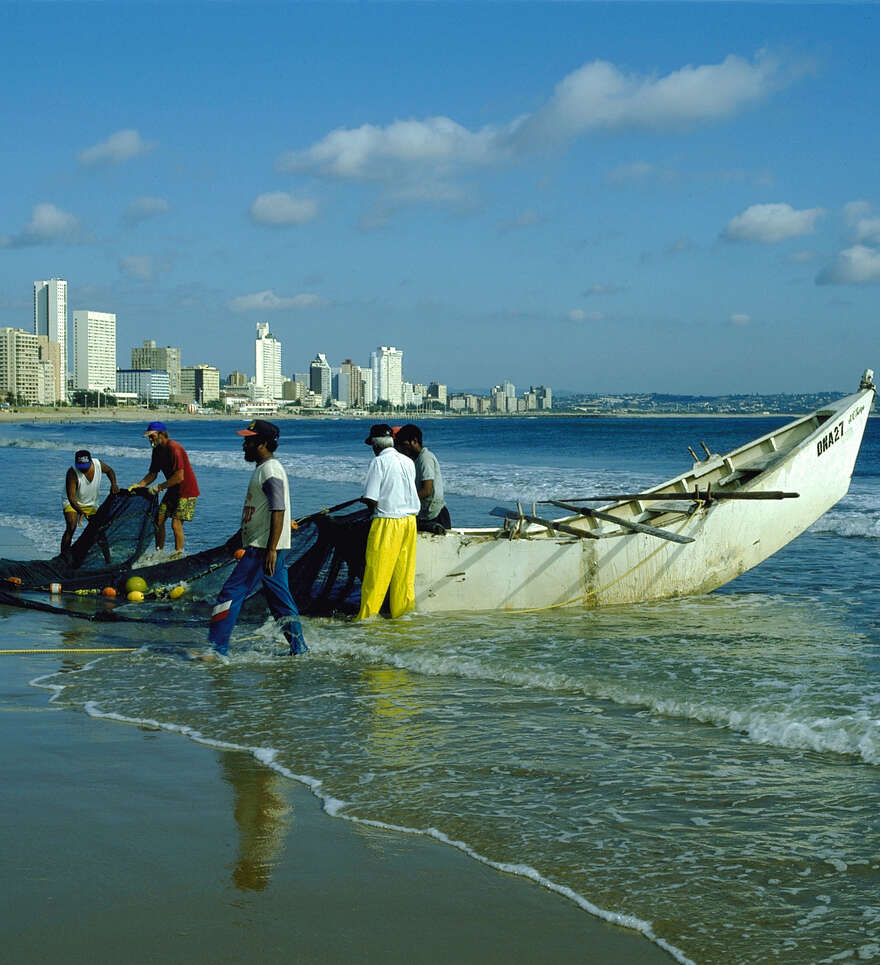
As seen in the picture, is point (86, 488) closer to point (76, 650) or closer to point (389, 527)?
point (76, 650)

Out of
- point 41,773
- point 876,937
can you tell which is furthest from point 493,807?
point 41,773

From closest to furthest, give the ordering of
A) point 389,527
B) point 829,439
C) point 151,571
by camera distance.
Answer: point 389,527
point 151,571
point 829,439

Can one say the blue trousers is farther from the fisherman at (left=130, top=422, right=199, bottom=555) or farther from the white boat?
the fisherman at (left=130, top=422, right=199, bottom=555)

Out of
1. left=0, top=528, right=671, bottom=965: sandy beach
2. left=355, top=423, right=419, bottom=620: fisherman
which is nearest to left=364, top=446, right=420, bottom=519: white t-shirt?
left=355, top=423, right=419, bottom=620: fisherman

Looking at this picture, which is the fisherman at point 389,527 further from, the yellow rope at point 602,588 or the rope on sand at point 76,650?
the rope on sand at point 76,650

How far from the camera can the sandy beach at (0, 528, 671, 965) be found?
3.33 m

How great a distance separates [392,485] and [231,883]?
483 cm

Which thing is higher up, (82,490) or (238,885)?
(82,490)

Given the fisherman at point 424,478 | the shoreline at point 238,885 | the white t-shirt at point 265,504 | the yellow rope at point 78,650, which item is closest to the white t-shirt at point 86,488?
the yellow rope at point 78,650

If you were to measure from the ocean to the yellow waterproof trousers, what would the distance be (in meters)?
Result: 0.22

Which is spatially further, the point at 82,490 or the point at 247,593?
the point at 82,490

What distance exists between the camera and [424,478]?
912 cm

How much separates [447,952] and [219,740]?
8.86ft

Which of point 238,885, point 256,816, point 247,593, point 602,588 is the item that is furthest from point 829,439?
point 238,885
